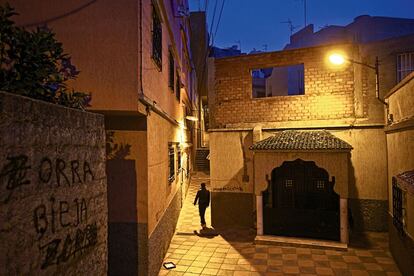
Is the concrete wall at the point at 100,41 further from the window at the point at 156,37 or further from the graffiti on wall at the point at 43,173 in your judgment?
the graffiti on wall at the point at 43,173

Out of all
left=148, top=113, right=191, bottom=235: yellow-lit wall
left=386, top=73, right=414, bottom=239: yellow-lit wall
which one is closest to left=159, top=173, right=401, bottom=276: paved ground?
left=148, top=113, right=191, bottom=235: yellow-lit wall

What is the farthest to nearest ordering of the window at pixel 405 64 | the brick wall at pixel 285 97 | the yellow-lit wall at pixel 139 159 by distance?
the window at pixel 405 64 < the brick wall at pixel 285 97 < the yellow-lit wall at pixel 139 159

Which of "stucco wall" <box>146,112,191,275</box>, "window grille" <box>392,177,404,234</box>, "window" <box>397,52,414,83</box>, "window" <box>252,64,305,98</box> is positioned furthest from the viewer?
"window" <box>252,64,305,98</box>

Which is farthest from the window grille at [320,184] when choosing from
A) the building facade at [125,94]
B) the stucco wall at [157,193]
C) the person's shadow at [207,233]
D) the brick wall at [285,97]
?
the building facade at [125,94]

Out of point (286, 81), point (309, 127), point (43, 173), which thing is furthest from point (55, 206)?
point (286, 81)

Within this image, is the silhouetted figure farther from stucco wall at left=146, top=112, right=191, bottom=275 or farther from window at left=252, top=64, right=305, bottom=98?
window at left=252, top=64, right=305, bottom=98

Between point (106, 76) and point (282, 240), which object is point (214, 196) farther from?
point (106, 76)

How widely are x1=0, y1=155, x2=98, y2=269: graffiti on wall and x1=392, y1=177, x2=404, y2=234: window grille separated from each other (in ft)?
23.1

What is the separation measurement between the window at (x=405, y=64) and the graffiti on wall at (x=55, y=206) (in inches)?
461

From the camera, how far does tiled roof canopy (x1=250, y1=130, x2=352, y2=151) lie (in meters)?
8.68

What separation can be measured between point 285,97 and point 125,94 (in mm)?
7282

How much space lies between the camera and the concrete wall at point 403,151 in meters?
5.98

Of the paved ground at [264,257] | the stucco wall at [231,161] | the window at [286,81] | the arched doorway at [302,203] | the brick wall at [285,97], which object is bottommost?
the paved ground at [264,257]

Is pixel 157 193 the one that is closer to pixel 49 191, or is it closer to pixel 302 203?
pixel 49 191
